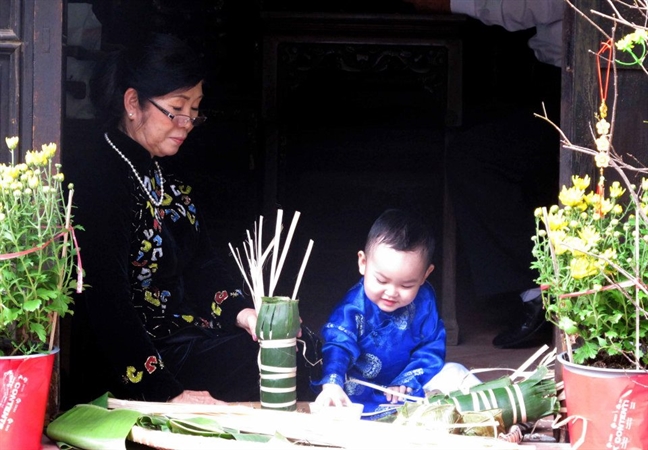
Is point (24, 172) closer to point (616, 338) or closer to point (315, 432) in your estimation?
point (315, 432)

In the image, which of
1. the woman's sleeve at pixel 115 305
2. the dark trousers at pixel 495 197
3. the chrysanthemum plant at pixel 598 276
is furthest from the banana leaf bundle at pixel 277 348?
the dark trousers at pixel 495 197

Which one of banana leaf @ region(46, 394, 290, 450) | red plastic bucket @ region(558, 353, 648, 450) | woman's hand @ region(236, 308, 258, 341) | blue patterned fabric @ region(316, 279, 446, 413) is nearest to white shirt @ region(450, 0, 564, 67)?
blue patterned fabric @ region(316, 279, 446, 413)

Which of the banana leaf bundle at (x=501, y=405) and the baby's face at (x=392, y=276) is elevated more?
the baby's face at (x=392, y=276)

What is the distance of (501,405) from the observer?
2.63 meters

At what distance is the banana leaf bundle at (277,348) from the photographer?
263cm

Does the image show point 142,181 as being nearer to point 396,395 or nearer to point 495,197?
point 396,395

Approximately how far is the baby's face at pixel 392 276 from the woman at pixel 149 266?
430mm

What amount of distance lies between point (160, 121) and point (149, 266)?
499mm

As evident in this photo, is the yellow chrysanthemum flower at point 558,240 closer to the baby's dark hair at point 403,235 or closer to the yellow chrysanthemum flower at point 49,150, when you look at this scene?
the baby's dark hair at point 403,235

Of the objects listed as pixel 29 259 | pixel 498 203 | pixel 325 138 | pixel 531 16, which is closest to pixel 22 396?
pixel 29 259

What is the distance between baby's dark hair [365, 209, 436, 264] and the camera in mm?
3305

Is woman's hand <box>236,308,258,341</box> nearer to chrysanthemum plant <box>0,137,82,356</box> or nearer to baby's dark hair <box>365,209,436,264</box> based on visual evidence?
baby's dark hair <box>365,209,436,264</box>

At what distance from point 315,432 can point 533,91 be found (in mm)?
Result: 3525

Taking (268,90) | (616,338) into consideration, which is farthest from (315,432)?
(268,90)
